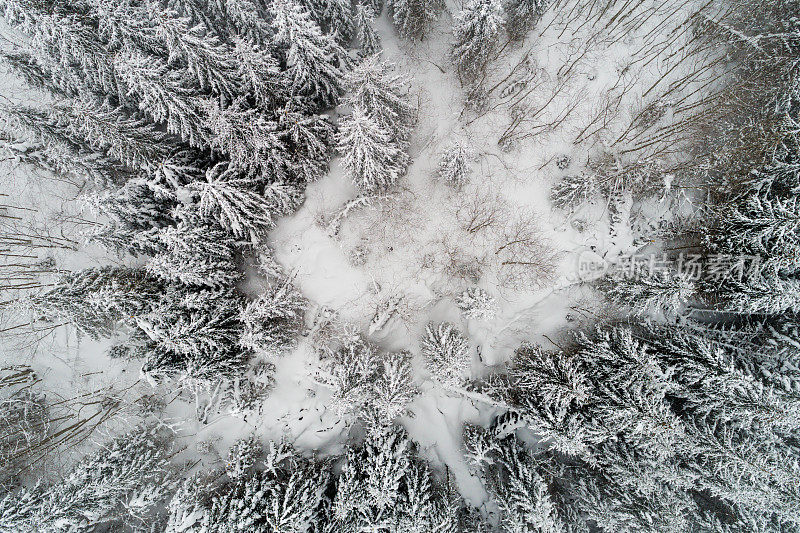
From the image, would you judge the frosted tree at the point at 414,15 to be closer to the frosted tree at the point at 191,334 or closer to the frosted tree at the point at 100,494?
the frosted tree at the point at 191,334

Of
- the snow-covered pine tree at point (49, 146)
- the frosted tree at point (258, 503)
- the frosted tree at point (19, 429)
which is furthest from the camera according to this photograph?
the frosted tree at point (19, 429)

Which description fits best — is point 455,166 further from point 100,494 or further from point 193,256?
point 100,494

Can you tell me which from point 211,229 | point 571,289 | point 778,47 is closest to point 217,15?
point 211,229

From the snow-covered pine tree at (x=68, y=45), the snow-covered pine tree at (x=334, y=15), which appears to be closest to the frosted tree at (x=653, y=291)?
the snow-covered pine tree at (x=334, y=15)

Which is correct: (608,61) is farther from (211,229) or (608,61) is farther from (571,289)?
(211,229)

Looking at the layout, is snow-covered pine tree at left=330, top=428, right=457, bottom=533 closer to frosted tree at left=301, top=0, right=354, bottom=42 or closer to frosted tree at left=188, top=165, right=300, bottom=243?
frosted tree at left=188, top=165, right=300, bottom=243
